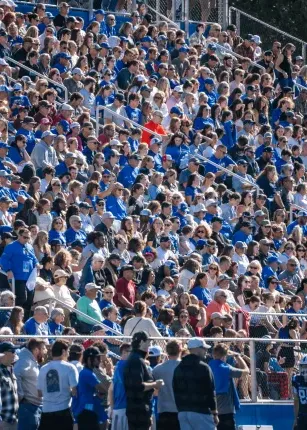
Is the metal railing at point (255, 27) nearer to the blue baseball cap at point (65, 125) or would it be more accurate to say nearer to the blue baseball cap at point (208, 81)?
the blue baseball cap at point (208, 81)

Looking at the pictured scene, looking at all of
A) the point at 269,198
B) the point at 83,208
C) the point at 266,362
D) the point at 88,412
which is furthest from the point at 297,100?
the point at 88,412

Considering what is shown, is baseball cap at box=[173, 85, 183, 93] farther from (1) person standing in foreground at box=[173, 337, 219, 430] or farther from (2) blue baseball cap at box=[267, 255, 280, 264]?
(1) person standing in foreground at box=[173, 337, 219, 430]

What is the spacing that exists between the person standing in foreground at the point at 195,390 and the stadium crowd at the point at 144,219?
0.02m

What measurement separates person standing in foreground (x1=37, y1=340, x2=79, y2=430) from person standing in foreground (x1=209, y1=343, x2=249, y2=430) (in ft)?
6.26

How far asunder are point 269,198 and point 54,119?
16.6 feet

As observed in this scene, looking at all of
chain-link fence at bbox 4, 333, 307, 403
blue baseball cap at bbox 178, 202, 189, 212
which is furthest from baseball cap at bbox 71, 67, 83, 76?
chain-link fence at bbox 4, 333, 307, 403

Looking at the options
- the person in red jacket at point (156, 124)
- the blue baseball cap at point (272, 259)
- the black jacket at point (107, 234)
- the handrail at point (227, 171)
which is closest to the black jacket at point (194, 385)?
the black jacket at point (107, 234)

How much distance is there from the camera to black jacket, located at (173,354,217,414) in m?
17.0

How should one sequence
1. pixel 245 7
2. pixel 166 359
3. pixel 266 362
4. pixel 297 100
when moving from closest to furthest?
pixel 166 359
pixel 266 362
pixel 297 100
pixel 245 7

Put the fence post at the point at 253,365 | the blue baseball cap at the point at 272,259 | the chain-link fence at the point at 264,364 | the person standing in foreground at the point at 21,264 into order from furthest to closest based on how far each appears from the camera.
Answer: the blue baseball cap at the point at 272,259 → the person standing in foreground at the point at 21,264 → the fence post at the point at 253,365 → the chain-link fence at the point at 264,364

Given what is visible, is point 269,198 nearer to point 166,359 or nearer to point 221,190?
point 221,190

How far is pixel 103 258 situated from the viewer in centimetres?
2211

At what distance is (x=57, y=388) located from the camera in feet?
56.3

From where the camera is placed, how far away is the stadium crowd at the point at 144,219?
1747cm
